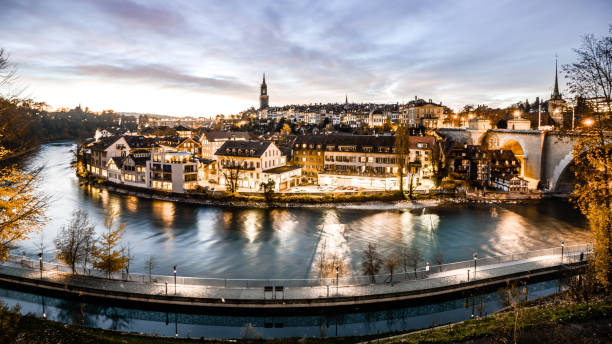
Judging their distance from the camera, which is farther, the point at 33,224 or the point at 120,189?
the point at 120,189

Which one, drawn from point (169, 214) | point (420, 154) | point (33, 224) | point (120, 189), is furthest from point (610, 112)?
point (120, 189)

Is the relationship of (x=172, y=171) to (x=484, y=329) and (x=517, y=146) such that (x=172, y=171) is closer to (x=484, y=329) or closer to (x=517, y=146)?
(x=484, y=329)

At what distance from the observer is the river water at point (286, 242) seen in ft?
40.0

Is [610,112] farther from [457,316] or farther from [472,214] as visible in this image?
[472,214]

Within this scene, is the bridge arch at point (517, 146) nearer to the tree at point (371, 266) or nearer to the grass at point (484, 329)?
the tree at point (371, 266)

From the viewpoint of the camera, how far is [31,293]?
13.9 m

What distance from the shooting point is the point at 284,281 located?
14703mm

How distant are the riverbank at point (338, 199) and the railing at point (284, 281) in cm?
1473

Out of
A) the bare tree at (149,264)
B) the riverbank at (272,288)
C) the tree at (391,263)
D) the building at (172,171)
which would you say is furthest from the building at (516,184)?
the bare tree at (149,264)

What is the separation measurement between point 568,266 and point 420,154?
80.6ft

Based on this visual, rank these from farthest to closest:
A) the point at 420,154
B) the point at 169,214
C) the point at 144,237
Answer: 1. the point at 420,154
2. the point at 169,214
3. the point at 144,237

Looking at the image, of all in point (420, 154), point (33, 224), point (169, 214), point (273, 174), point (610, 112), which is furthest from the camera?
point (420, 154)

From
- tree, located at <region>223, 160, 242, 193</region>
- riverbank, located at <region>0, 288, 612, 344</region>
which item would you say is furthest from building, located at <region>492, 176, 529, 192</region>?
riverbank, located at <region>0, 288, 612, 344</region>

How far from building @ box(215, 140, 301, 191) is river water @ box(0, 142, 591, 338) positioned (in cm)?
619
